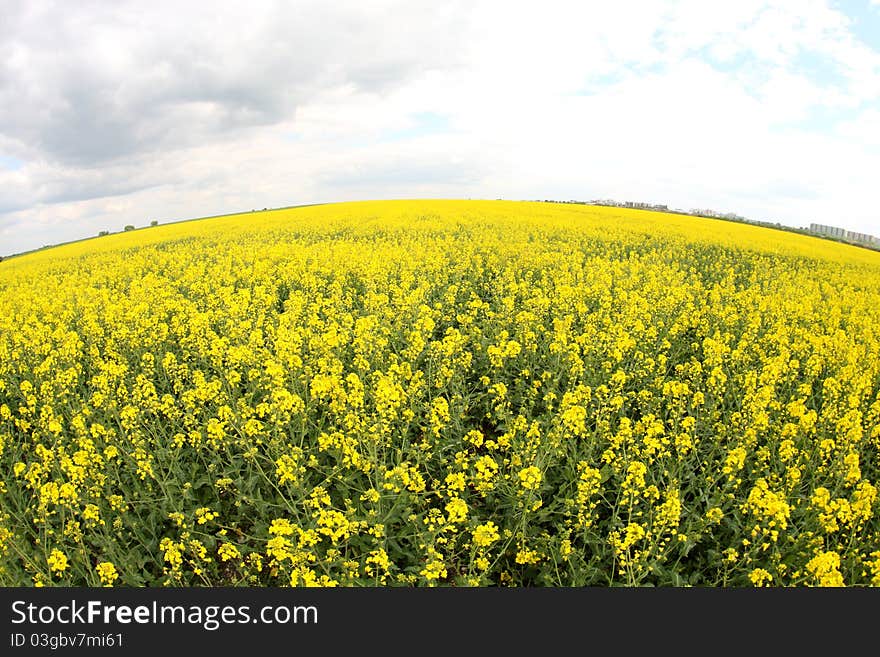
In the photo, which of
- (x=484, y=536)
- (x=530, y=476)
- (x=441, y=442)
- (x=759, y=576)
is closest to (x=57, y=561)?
(x=484, y=536)

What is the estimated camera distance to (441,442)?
4.78m

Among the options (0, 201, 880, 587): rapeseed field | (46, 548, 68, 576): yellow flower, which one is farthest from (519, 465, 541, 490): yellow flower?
(46, 548, 68, 576): yellow flower

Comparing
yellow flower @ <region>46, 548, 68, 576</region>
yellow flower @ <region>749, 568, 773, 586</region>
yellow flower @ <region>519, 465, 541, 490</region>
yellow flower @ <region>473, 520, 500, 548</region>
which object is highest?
yellow flower @ <region>519, 465, 541, 490</region>

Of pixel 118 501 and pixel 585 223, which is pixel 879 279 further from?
pixel 118 501

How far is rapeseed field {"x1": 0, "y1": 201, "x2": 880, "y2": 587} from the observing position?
142 inches

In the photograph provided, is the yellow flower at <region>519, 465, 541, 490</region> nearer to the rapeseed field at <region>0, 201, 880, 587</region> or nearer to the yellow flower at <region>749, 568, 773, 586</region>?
the rapeseed field at <region>0, 201, 880, 587</region>

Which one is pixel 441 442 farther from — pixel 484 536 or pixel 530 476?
pixel 484 536

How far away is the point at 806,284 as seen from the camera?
37.3 feet

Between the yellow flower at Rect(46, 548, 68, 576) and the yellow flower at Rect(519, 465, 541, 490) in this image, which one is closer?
the yellow flower at Rect(46, 548, 68, 576)

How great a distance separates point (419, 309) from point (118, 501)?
446cm

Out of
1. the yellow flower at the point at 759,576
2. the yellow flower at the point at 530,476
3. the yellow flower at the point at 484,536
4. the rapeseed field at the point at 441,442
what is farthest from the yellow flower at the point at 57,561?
the yellow flower at the point at 759,576

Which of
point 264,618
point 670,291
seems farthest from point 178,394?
point 670,291

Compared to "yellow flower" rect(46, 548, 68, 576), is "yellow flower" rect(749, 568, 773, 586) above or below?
below

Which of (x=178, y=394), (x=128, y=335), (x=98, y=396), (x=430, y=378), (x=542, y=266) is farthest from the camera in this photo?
(x=542, y=266)
